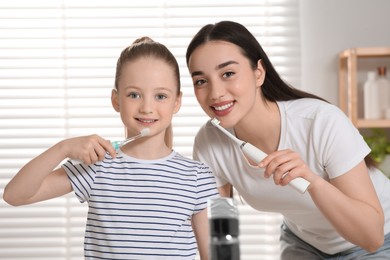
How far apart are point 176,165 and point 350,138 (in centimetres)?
46

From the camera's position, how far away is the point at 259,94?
1.87 meters

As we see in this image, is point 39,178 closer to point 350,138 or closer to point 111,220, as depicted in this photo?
point 111,220

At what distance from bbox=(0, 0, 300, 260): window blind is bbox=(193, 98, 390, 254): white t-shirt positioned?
101 cm

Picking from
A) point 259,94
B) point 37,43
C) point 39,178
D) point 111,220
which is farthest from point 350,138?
point 37,43

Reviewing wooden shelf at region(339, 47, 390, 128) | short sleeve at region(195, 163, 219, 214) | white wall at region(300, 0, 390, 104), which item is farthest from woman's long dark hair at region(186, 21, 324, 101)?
white wall at region(300, 0, 390, 104)

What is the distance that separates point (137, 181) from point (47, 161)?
0.21 meters

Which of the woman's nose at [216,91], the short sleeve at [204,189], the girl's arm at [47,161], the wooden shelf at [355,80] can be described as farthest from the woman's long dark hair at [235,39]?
the wooden shelf at [355,80]

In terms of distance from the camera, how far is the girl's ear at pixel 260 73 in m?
1.80

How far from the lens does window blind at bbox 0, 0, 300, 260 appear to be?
9.54 feet

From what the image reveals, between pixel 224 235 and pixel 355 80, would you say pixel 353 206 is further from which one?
pixel 355 80

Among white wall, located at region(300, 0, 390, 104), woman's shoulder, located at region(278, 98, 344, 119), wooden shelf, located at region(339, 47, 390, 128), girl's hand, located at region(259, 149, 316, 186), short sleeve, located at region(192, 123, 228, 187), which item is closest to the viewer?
girl's hand, located at region(259, 149, 316, 186)

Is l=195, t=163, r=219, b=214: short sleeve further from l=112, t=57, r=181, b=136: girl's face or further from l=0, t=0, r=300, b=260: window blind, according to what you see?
l=0, t=0, r=300, b=260: window blind

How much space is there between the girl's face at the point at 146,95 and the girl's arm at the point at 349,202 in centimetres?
27

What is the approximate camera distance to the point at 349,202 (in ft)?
5.25
